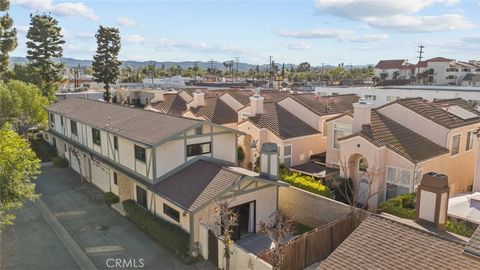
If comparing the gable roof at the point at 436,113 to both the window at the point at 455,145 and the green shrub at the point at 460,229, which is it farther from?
the green shrub at the point at 460,229

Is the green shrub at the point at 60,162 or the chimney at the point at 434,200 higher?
the chimney at the point at 434,200

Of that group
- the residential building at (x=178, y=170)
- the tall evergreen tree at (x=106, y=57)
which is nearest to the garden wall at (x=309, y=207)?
the residential building at (x=178, y=170)

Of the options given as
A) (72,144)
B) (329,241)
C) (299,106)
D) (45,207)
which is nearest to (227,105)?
(299,106)

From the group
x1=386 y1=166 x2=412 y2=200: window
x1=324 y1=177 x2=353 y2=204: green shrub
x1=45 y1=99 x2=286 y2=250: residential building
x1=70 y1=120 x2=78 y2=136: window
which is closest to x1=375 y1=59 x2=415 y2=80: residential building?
x1=386 y1=166 x2=412 y2=200: window

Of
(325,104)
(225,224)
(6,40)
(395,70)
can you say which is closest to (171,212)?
(225,224)

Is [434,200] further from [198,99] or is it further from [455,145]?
[198,99]

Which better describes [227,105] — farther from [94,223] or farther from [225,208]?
[225,208]

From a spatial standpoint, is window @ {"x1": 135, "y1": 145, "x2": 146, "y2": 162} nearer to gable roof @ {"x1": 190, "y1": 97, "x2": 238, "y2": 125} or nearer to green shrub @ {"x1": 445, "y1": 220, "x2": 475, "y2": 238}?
gable roof @ {"x1": 190, "y1": 97, "x2": 238, "y2": 125}
